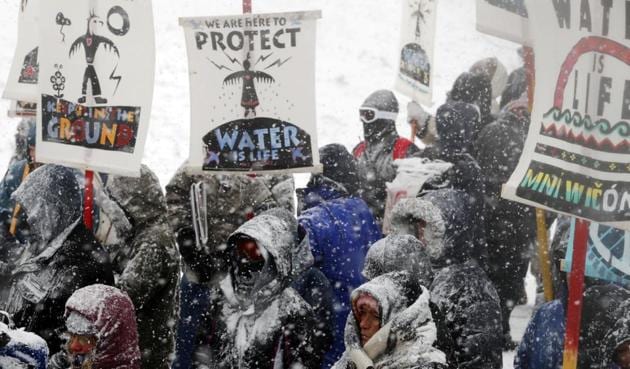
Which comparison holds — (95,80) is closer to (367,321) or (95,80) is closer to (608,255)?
(367,321)

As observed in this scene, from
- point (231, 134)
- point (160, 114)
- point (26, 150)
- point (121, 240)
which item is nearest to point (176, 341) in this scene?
point (121, 240)

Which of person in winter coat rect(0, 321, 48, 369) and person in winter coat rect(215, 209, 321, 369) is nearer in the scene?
person in winter coat rect(0, 321, 48, 369)

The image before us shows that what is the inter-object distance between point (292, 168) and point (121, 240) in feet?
3.22

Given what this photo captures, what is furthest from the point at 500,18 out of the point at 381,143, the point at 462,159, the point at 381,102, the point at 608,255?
the point at 608,255

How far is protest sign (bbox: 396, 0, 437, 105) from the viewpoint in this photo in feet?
29.7

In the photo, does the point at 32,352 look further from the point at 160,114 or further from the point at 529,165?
the point at 160,114

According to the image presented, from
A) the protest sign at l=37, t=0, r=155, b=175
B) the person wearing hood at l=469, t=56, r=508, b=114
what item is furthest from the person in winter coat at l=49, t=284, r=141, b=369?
the person wearing hood at l=469, t=56, r=508, b=114

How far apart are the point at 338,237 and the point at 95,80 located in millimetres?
1525

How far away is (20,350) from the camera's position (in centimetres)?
405

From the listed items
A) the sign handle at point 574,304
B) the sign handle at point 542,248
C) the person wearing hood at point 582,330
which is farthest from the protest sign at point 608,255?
the sign handle at point 542,248

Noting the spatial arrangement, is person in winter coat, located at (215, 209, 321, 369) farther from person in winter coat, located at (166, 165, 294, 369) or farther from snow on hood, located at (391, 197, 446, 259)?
person in winter coat, located at (166, 165, 294, 369)

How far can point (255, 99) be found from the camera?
5719 millimetres

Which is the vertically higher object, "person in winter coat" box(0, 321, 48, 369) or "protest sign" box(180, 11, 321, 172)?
"protest sign" box(180, 11, 321, 172)

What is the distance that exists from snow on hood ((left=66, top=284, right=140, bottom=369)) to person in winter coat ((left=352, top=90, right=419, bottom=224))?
346 centimetres
